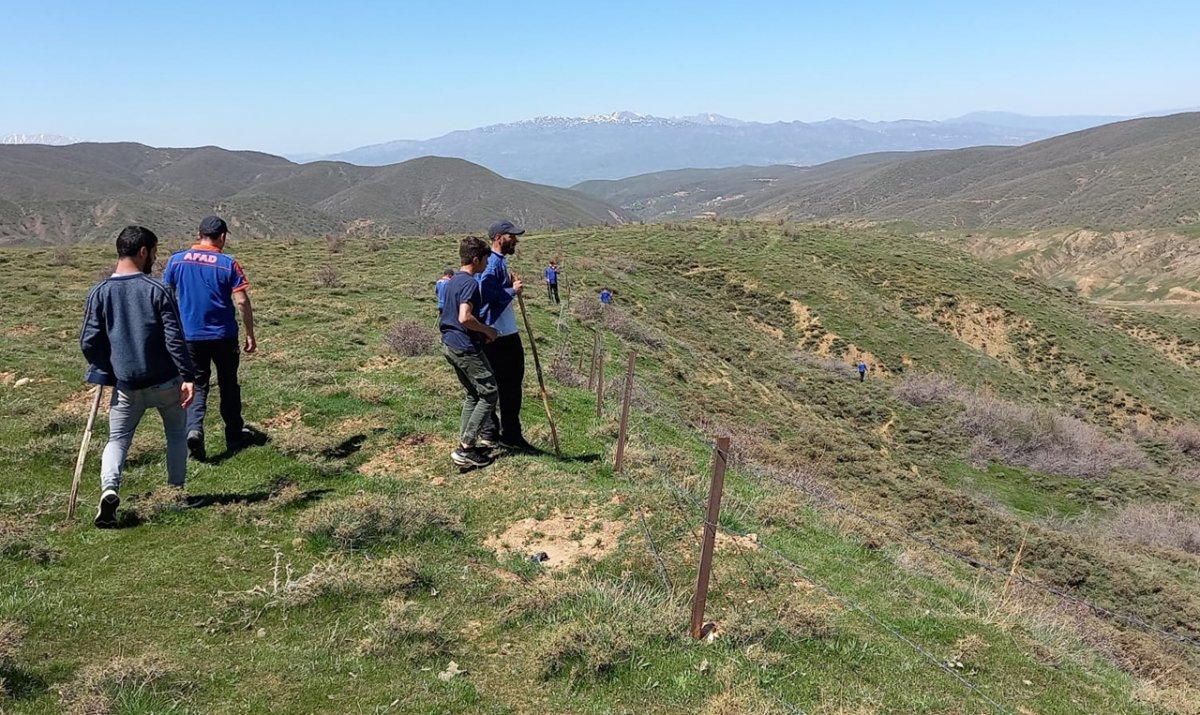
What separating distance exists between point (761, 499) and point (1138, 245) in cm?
9856

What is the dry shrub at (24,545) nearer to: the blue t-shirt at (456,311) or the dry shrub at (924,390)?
the blue t-shirt at (456,311)

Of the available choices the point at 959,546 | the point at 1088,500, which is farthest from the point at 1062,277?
the point at 959,546

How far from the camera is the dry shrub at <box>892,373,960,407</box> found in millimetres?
24609

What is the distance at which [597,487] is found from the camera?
24.0ft

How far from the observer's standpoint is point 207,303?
6.77 meters

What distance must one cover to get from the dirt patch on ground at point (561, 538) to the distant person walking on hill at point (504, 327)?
163 cm

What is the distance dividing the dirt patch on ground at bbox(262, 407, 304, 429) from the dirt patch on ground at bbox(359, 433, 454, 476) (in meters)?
1.69

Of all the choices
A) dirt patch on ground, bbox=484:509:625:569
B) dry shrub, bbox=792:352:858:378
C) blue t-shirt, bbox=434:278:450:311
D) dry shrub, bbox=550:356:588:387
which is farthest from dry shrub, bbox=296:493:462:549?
dry shrub, bbox=792:352:858:378

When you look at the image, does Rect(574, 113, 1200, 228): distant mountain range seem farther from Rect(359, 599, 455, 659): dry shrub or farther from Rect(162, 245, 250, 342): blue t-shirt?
Rect(359, 599, 455, 659): dry shrub

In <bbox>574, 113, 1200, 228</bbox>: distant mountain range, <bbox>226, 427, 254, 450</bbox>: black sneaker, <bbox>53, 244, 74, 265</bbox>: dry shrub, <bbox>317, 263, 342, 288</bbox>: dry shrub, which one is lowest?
<bbox>226, 427, 254, 450</bbox>: black sneaker

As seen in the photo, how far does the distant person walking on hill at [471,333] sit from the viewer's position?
6625 millimetres

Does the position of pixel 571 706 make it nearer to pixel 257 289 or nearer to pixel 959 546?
pixel 959 546

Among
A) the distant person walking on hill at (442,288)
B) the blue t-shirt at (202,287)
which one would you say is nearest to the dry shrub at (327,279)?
the distant person walking on hill at (442,288)

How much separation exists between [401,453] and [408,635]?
382 centimetres
